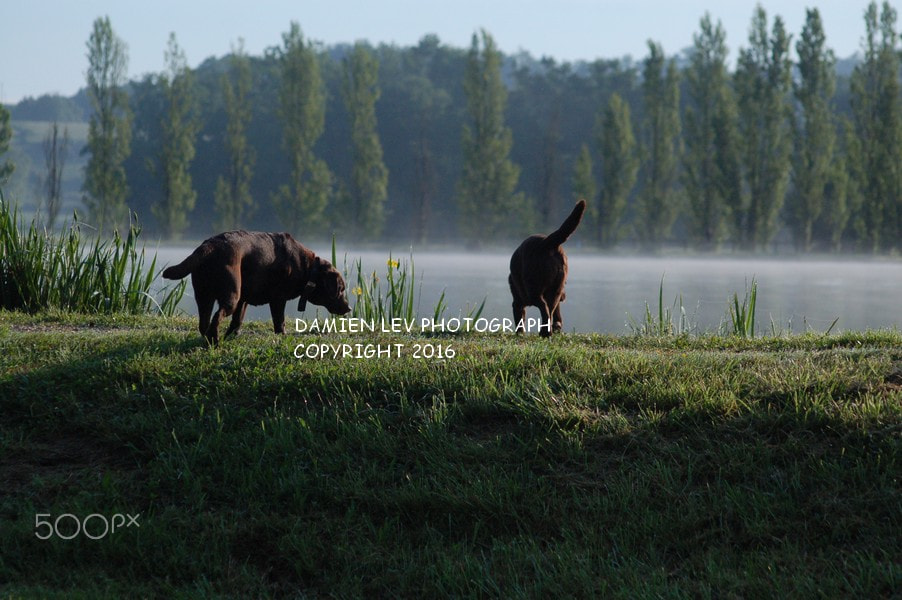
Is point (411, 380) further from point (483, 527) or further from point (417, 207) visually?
point (417, 207)

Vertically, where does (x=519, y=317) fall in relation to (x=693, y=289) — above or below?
above

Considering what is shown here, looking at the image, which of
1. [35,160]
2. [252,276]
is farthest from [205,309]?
[35,160]

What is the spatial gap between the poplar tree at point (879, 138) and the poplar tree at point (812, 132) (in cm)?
145

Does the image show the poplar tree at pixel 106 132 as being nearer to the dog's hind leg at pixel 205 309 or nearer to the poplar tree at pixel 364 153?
the poplar tree at pixel 364 153

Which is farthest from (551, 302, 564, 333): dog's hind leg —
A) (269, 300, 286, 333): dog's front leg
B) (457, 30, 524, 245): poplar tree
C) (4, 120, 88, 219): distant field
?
(4, 120, 88, 219): distant field

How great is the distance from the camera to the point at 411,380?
6.08 m

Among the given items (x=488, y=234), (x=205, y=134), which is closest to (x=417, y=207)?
(x=488, y=234)

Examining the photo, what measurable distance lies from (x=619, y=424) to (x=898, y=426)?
1.59m

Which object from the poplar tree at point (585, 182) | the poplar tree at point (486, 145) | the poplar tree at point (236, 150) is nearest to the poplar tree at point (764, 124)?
the poplar tree at point (585, 182)

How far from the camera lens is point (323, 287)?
7.25 meters

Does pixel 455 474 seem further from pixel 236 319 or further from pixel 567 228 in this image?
pixel 567 228

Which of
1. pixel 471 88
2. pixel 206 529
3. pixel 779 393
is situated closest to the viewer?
pixel 206 529

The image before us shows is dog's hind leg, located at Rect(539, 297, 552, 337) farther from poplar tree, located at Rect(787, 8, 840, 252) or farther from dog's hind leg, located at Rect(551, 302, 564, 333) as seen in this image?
poplar tree, located at Rect(787, 8, 840, 252)

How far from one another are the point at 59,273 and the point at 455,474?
24.1 ft
